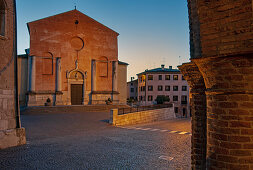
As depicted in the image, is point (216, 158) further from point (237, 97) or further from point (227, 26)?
point (227, 26)

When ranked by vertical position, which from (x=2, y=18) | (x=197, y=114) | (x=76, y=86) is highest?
(x=2, y=18)

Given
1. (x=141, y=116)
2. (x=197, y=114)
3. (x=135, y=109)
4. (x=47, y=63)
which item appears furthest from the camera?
(x=47, y=63)

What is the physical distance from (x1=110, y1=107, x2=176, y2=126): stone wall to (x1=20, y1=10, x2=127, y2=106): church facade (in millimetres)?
8309

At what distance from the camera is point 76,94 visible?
30.0 m

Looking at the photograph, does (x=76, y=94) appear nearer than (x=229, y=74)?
No

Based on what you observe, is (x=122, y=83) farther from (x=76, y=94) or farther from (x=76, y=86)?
(x=76, y=94)

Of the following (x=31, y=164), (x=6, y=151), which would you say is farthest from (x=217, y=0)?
(x=6, y=151)

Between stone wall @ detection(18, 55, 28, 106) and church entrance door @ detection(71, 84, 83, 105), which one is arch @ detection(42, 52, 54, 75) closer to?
stone wall @ detection(18, 55, 28, 106)

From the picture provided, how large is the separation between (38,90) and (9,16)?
63.9ft

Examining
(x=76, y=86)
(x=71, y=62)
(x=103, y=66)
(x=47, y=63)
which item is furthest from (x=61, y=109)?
(x=103, y=66)

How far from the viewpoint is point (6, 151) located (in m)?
8.26

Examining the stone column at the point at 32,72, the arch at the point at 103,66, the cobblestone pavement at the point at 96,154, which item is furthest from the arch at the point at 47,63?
the cobblestone pavement at the point at 96,154

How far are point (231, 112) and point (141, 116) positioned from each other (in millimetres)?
18269

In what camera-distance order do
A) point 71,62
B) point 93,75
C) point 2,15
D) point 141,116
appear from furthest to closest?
point 93,75 < point 71,62 < point 141,116 < point 2,15
